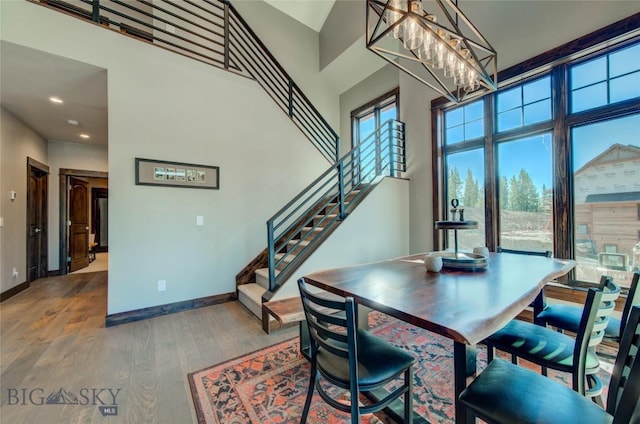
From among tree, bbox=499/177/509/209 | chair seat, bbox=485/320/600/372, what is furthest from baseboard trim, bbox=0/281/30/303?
tree, bbox=499/177/509/209

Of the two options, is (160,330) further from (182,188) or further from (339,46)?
(339,46)

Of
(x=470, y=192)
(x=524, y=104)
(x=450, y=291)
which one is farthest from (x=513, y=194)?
(x=450, y=291)

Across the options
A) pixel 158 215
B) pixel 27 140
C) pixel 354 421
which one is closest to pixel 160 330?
pixel 158 215

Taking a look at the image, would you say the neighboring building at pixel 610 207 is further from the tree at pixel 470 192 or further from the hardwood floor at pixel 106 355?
the hardwood floor at pixel 106 355

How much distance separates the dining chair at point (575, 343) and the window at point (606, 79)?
2.37 meters

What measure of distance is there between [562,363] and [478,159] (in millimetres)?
2776

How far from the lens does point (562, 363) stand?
129cm

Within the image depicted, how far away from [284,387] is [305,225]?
177 centimetres

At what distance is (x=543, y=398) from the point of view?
0.98 meters

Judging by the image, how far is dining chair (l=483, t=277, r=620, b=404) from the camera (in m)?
1.13

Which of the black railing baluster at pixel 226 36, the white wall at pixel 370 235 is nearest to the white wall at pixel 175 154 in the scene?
the black railing baluster at pixel 226 36

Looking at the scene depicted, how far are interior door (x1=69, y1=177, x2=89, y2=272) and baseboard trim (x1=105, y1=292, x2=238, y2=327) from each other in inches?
151

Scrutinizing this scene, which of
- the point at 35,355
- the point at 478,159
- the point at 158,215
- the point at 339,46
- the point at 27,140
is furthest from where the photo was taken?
the point at 339,46

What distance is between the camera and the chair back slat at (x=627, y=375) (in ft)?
2.31
